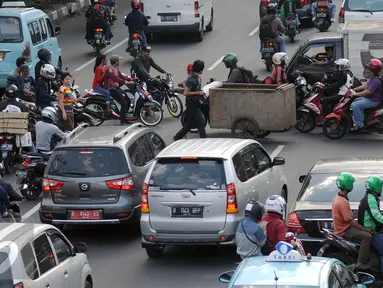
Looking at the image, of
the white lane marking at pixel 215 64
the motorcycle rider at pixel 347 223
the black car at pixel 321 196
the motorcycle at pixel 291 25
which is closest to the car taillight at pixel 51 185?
the black car at pixel 321 196

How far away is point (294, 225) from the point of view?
13.2 meters

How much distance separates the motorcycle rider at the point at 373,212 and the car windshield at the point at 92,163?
4.34 metres

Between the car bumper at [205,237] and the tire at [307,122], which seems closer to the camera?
the car bumper at [205,237]

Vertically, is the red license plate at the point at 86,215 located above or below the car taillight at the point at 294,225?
below

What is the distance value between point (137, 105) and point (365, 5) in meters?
7.23

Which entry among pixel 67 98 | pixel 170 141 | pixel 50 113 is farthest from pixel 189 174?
pixel 170 141

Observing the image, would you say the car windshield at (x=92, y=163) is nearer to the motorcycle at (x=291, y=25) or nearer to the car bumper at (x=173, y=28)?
the car bumper at (x=173, y=28)

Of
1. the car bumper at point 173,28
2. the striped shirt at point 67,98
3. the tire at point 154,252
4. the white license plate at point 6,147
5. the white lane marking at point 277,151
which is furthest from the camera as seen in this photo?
the car bumper at point 173,28

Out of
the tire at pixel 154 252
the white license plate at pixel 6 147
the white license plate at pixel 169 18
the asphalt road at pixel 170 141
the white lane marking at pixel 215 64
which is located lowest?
the white lane marking at pixel 215 64

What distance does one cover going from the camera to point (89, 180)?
15.6m

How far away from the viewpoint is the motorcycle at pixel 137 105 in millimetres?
23266

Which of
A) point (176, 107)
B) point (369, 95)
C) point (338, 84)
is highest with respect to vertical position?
point (338, 84)

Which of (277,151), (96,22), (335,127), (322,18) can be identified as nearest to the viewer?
(277,151)

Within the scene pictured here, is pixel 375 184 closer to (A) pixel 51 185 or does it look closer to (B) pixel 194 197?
(B) pixel 194 197
